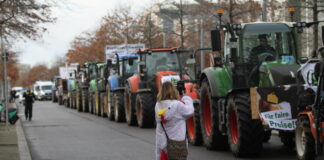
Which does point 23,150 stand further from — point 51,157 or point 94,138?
point 94,138

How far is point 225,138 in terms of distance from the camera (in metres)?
15.7

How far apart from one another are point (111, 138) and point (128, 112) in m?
5.84

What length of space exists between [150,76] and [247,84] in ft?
32.5

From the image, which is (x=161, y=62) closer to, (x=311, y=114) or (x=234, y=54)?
(x=234, y=54)

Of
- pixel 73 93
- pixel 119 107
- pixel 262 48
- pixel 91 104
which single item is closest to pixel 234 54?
pixel 262 48

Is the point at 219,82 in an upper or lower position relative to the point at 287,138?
upper

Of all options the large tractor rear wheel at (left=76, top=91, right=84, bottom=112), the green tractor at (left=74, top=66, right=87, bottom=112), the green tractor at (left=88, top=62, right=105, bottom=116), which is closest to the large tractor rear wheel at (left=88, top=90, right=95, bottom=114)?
the green tractor at (left=88, top=62, right=105, bottom=116)

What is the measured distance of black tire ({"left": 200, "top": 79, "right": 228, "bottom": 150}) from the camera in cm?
1544

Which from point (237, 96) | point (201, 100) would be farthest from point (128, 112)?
point (237, 96)

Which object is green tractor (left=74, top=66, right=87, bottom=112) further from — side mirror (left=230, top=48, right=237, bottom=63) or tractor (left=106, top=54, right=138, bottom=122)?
side mirror (left=230, top=48, right=237, bottom=63)

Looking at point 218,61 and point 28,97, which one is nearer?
point 218,61

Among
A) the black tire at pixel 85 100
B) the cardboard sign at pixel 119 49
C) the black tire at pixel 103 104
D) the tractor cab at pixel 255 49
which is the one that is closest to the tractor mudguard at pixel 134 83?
the black tire at pixel 103 104

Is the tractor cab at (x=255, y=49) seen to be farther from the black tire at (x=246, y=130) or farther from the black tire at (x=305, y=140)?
the black tire at (x=305, y=140)

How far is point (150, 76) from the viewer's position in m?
24.4
